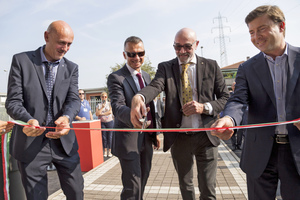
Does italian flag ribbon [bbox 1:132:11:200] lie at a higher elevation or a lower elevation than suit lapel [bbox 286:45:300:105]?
lower

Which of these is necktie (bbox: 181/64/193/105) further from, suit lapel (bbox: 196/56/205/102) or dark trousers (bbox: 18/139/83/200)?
dark trousers (bbox: 18/139/83/200)

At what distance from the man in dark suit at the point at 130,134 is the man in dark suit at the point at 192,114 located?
341mm

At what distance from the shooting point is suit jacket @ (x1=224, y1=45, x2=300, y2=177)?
1.98 metres

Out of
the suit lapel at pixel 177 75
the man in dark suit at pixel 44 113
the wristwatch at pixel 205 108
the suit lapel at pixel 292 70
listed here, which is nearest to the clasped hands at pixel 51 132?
the man in dark suit at pixel 44 113

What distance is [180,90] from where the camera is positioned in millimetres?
2826

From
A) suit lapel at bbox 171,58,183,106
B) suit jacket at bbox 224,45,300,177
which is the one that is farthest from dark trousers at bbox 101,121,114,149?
suit jacket at bbox 224,45,300,177

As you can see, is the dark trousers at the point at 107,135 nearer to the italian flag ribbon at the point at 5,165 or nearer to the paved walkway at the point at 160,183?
the paved walkway at the point at 160,183

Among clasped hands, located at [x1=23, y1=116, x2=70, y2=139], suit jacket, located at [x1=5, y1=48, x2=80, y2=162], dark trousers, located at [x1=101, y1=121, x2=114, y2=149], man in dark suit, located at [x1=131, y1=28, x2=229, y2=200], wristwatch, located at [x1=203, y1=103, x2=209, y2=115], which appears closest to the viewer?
clasped hands, located at [x1=23, y1=116, x2=70, y2=139]

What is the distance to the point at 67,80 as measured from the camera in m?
2.70

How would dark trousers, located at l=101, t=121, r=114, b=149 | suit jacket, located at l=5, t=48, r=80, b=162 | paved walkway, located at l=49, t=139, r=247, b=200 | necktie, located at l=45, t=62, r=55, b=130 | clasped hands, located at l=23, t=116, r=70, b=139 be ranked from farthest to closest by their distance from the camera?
dark trousers, located at l=101, t=121, r=114, b=149
paved walkway, located at l=49, t=139, r=247, b=200
necktie, located at l=45, t=62, r=55, b=130
suit jacket, located at l=5, t=48, r=80, b=162
clasped hands, located at l=23, t=116, r=70, b=139

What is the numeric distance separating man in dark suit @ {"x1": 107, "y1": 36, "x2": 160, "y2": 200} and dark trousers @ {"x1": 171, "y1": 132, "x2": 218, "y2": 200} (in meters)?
0.43

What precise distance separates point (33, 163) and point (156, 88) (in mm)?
1450

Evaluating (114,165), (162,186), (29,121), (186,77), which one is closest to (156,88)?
(186,77)

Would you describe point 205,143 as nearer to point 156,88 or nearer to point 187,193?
point 187,193
